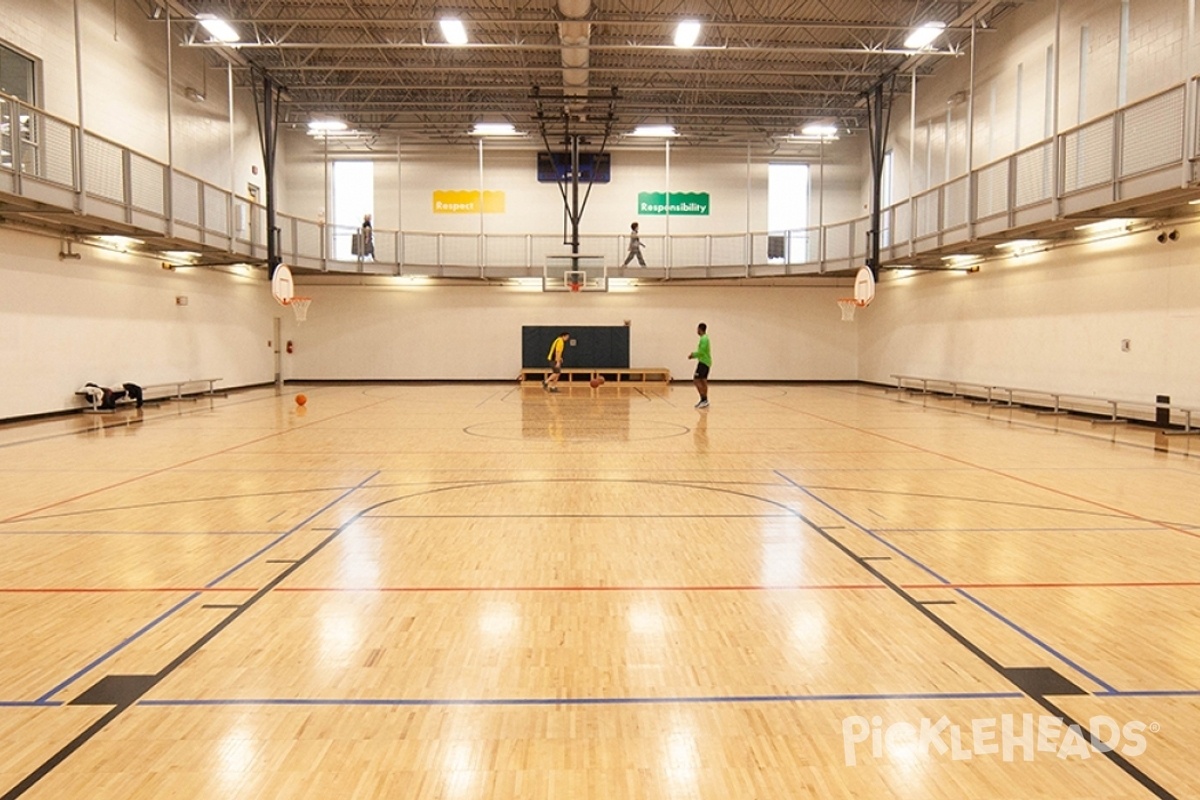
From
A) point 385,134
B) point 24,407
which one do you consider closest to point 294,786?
point 24,407

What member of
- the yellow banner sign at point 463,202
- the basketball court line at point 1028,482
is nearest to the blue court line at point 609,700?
the basketball court line at point 1028,482

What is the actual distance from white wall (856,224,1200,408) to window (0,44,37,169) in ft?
64.2

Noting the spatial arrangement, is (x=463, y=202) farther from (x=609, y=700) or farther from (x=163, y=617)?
(x=609, y=700)

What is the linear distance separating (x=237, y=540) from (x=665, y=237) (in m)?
22.6

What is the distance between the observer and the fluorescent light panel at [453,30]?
1658 cm

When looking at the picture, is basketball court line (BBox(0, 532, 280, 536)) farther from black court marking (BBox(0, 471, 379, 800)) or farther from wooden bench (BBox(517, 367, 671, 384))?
wooden bench (BBox(517, 367, 671, 384))

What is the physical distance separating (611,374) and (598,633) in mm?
24187

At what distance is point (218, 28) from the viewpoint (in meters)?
18.0

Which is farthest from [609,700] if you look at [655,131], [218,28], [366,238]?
[366,238]

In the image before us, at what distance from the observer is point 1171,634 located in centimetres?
430

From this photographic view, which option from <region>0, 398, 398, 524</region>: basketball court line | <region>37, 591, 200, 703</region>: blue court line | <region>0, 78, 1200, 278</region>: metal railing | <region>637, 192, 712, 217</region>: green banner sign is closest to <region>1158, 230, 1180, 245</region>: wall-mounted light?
<region>0, 78, 1200, 278</region>: metal railing

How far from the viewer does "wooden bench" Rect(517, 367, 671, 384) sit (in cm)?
2814

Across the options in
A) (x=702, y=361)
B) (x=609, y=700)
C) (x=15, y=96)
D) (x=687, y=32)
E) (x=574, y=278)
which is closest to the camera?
(x=609, y=700)

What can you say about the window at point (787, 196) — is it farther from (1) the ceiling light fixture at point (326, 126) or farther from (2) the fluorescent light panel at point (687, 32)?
(1) the ceiling light fixture at point (326, 126)
